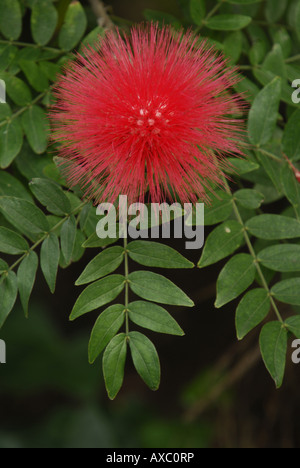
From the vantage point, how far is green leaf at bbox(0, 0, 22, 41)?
1.63 metres

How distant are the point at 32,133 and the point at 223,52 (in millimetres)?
675

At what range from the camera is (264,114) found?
1558 mm

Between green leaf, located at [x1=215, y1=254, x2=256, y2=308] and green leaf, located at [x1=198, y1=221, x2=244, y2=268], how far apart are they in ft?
0.12

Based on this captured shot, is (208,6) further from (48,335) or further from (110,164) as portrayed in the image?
(48,335)

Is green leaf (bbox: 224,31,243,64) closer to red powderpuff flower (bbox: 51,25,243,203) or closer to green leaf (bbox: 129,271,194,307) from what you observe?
red powderpuff flower (bbox: 51,25,243,203)

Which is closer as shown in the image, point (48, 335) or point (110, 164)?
point (110, 164)

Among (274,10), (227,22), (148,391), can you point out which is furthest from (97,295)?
(148,391)

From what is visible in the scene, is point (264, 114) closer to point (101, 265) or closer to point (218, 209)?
point (218, 209)

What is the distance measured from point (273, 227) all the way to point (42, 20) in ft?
3.29

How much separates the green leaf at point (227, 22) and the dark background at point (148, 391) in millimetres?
1021

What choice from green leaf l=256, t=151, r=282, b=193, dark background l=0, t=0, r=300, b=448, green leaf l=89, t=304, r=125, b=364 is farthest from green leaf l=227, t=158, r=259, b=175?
dark background l=0, t=0, r=300, b=448

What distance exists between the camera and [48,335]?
105 inches
